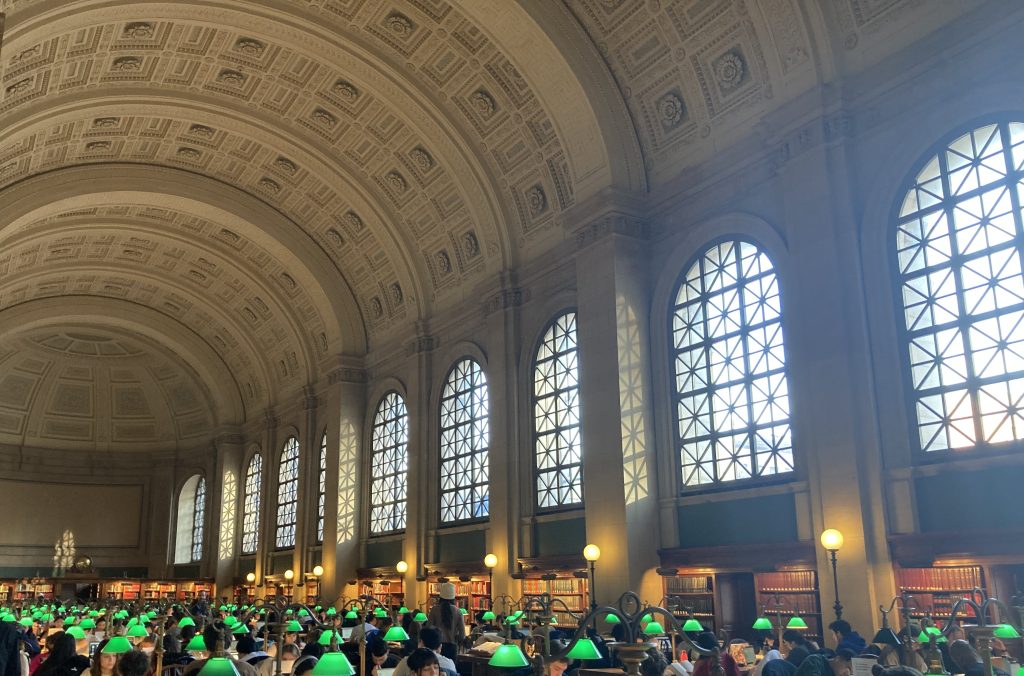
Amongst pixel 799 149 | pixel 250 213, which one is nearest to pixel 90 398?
pixel 250 213

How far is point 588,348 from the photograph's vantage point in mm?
19438

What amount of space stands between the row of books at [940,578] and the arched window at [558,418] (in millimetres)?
7809

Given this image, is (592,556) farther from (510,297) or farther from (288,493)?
(288,493)

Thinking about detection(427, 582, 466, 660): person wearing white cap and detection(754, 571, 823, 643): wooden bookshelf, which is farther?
detection(754, 571, 823, 643): wooden bookshelf

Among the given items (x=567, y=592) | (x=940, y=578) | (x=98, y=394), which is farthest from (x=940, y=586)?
(x=98, y=394)

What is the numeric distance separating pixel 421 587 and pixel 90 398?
1147 inches

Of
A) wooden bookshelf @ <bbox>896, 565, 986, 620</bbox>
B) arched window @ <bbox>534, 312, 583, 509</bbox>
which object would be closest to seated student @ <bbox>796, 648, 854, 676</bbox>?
wooden bookshelf @ <bbox>896, 565, 986, 620</bbox>

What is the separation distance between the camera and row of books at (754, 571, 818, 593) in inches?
590

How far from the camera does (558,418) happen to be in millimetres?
21172

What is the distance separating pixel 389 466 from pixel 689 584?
13.6 meters

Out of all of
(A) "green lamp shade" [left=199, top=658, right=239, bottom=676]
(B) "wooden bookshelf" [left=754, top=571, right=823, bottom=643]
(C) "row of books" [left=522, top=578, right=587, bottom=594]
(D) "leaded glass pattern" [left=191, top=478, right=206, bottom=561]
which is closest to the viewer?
(A) "green lamp shade" [left=199, top=658, right=239, bottom=676]

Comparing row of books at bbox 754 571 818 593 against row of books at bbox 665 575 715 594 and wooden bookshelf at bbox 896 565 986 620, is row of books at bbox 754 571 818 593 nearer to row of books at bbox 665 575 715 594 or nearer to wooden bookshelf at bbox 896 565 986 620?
row of books at bbox 665 575 715 594

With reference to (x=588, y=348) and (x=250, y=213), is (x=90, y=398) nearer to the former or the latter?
(x=250, y=213)

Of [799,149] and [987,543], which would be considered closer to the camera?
[987,543]
